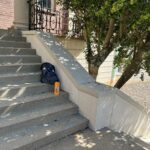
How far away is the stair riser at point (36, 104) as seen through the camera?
10.9 feet

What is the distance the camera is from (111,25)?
14.2ft

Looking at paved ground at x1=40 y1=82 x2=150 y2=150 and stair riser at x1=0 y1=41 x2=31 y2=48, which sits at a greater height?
stair riser at x1=0 y1=41 x2=31 y2=48

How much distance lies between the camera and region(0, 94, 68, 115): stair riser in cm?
331

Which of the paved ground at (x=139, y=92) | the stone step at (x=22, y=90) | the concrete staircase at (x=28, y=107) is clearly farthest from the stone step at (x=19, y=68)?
the paved ground at (x=139, y=92)

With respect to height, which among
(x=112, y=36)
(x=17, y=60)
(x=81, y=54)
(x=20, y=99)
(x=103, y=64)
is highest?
(x=112, y=36)

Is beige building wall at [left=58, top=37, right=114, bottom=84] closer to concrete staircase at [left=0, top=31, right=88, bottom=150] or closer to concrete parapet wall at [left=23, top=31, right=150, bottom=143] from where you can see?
concrete parapet wall at [left=23, top=31, right=150, bottom=143]

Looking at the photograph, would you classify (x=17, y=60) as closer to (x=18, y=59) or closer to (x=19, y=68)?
(x=18, y=59)

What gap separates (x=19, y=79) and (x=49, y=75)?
53 centimetres

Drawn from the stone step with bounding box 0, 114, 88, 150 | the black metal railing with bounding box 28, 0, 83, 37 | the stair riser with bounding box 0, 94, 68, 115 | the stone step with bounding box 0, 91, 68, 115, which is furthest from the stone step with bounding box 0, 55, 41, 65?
the stone step with bounding box 0, 114, 88, 150

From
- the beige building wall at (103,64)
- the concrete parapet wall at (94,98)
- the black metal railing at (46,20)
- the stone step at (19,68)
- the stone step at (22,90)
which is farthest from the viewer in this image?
the beige building wall at (103,64)

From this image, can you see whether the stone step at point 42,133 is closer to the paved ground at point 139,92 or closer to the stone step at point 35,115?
the stone step at point 35,115

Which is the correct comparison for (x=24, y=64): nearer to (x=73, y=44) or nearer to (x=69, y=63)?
(x=69, y=63)

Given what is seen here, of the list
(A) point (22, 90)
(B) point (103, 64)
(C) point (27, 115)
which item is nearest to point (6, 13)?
(B) point (103, 64)

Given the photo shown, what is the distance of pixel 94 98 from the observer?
3623mm
